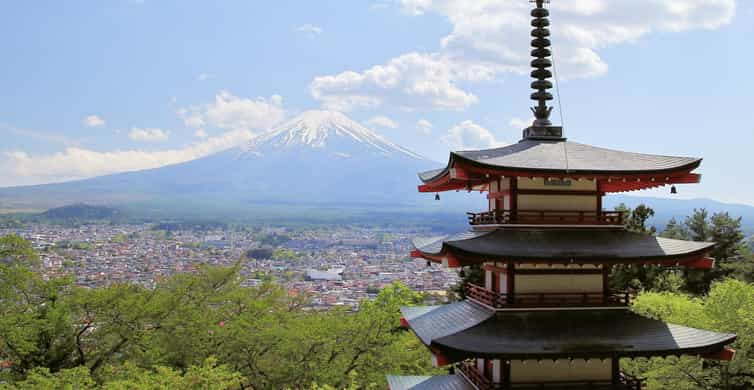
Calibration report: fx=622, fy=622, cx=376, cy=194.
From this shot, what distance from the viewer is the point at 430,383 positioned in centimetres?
1461

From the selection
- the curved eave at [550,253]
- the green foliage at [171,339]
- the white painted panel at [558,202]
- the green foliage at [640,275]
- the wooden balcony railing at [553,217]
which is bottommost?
the green foliage at [171,339]

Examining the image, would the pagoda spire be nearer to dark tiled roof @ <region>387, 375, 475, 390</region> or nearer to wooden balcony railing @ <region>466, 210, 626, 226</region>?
wooden balcony railing @ <region>466, 210, 626, 226</region>

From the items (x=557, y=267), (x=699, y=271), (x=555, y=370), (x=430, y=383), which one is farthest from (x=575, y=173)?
(x=699, y=271)

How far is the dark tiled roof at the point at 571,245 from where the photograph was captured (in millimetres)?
11441

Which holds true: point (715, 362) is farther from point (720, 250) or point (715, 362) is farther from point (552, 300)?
point (720, 250)

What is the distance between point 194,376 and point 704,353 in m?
14.4

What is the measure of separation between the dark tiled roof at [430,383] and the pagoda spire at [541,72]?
5763 millimetres

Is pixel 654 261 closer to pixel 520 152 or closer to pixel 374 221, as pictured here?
pixel 520 152

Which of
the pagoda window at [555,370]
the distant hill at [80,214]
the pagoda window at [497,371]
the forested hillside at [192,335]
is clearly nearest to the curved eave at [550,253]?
the pagoda window at [555,370]

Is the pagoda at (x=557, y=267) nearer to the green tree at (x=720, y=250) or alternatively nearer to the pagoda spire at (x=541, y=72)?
the pagoda spire at (x=541, y=72)

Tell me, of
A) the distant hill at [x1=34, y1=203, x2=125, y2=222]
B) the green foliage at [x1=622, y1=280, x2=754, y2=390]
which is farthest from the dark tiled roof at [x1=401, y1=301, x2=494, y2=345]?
the distant hill at [x1=34, y1=203, x2=125, y2=222]

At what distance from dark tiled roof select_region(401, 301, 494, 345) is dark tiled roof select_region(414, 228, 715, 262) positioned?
1441 mm

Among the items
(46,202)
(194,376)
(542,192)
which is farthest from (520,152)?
(46,202)

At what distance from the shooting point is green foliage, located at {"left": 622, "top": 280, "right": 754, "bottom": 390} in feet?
63.9
